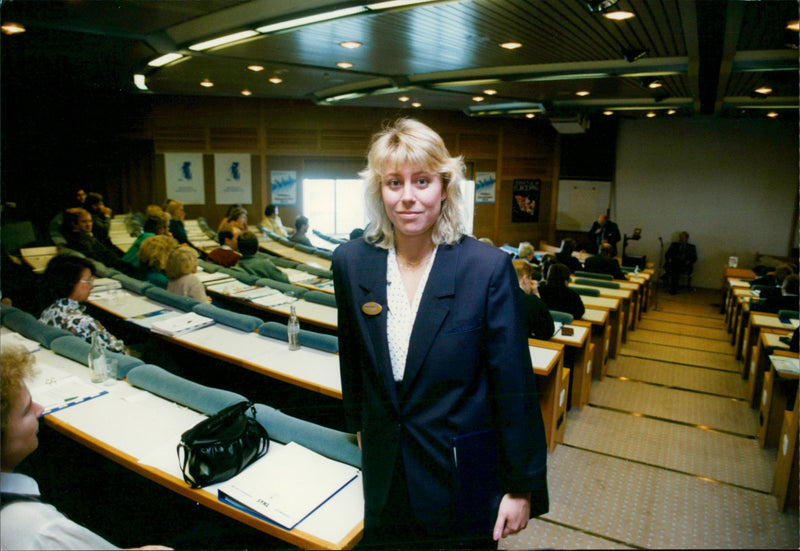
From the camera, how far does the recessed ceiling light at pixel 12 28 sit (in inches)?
151

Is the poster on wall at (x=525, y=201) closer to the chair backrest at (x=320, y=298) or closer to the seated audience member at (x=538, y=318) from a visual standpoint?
the chair backrest at (x=320, y=298)

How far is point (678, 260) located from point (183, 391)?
10672mm

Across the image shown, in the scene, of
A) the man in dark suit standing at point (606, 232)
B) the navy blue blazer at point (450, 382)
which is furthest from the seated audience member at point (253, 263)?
the man in dark suit standing at point (606, 232)

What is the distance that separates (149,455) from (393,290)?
1169mm

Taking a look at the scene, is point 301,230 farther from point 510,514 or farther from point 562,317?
point 510,514

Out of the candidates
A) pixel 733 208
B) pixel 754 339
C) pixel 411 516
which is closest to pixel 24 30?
pixel 411 516

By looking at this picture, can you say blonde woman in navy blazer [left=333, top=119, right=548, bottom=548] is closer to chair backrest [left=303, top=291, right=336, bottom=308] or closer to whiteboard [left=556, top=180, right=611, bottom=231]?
chair backrest [left=303, top=291, right=336, bottom=308]

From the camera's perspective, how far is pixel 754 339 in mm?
5129

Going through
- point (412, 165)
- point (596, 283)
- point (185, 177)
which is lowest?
point (596, 283)

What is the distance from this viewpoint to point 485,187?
12.2m

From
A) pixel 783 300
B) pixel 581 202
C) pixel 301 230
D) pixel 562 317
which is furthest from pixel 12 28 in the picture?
pixel 581 202

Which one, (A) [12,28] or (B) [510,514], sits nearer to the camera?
(B) [510,514]

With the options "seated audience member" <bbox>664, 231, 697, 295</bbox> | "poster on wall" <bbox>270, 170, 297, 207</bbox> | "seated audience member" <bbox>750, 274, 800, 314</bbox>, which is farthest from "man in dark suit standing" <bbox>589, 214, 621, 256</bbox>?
"poster on wall" <bbox>270, 170, 297, 207</bbox>

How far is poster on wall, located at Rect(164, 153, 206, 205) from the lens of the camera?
9.25 m
